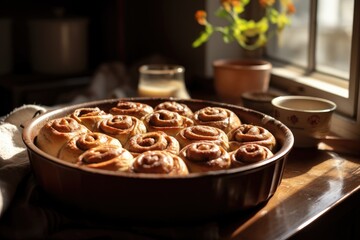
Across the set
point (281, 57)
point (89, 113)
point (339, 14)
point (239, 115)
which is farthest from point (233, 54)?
point (89, 113)

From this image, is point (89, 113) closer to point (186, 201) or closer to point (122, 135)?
point (122, 135)

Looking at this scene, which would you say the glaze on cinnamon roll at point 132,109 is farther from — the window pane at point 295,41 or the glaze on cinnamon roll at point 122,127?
the window pane at point 295,41

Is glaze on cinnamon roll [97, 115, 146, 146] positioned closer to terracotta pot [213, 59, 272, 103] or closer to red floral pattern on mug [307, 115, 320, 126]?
red floral pattern on mug [307, 115, 320, 126]

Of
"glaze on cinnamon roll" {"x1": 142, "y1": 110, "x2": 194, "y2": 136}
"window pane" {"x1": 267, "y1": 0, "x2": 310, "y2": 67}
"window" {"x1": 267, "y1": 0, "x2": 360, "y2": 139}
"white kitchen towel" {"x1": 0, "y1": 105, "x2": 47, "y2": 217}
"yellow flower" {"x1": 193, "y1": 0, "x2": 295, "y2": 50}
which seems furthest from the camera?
"window pane" {"x1": 267, "y1": 0, "x2": 310, "y2": 67}

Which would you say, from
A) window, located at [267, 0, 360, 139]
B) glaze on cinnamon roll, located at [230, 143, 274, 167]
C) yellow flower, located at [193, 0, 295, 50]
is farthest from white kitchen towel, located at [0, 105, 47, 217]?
window, located at [267, 0, 360, 139]

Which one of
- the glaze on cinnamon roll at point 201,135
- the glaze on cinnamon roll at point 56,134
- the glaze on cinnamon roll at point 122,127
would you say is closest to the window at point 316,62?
the glaze on cinnamon roll at point 201,135

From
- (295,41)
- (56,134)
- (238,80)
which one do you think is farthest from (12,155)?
(295,41)
